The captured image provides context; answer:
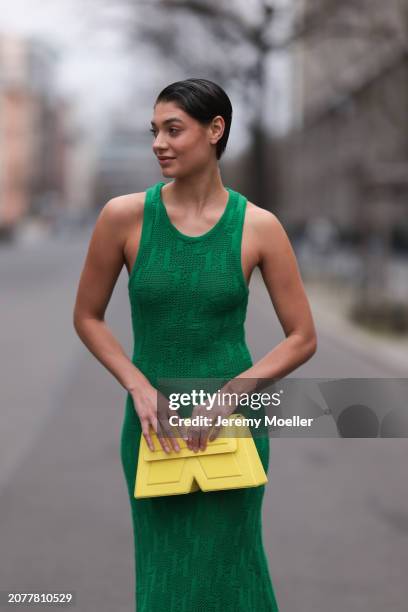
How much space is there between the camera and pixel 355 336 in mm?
15656

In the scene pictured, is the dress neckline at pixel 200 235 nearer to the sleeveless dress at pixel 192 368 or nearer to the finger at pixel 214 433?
the sleeveless dress at pixel 192 368

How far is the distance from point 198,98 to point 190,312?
18.5 inches

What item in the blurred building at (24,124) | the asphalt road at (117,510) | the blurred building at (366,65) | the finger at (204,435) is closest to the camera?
the finger at (204,435)

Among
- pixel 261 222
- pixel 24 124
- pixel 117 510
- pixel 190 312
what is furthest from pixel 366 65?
pixel 24 124

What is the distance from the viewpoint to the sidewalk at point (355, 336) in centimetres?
1309

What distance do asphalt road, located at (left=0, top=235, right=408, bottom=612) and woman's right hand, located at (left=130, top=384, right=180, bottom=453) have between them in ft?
6.57

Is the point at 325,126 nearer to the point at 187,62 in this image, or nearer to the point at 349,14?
the point at 187,62

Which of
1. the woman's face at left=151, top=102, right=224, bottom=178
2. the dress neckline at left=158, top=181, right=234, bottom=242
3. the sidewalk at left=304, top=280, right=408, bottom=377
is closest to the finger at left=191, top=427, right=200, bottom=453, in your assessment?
the dress neckline at left=158, top=181, right=234, bottom=242

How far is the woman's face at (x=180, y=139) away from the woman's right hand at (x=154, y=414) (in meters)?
0.49

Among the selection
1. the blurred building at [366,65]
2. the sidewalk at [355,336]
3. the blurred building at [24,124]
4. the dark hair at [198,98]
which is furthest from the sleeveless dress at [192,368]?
the blurred building at [24,124]

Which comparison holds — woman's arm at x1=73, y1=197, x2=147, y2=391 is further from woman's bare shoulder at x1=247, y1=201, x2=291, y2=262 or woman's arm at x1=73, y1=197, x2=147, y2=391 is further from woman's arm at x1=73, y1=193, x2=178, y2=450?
woman's bare shoulder at x1=247, y1=201, x2=291, y2=262

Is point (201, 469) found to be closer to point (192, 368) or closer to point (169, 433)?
point (169, 433)

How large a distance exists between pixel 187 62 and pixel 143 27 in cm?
397

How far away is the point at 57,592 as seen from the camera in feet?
14.7
